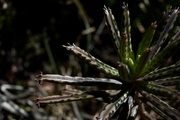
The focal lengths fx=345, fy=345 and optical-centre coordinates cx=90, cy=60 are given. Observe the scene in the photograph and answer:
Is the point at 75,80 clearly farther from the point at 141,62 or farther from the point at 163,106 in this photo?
the point at 163,106

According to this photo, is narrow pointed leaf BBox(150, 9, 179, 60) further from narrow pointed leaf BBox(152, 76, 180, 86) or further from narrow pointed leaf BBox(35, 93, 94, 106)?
narrow pointed leaf BBox(35, 93, 94, 106)

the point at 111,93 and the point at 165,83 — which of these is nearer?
the point at 165,83

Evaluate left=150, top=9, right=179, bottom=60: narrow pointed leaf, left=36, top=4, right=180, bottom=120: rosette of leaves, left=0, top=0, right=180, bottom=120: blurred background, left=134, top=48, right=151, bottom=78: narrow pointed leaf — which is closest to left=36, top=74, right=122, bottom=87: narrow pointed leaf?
left=36, top=4, right=180, bottom=120: rosette of leaves

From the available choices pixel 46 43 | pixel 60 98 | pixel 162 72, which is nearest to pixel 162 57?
pixel 162 72

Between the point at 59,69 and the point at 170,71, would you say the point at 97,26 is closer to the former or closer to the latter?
the point at 59,69

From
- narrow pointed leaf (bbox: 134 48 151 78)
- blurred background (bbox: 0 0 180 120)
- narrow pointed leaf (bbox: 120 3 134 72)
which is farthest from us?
blurred background (bbox: 0 0 180 120)

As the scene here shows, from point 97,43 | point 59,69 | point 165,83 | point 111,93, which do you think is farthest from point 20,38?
point 165,83
